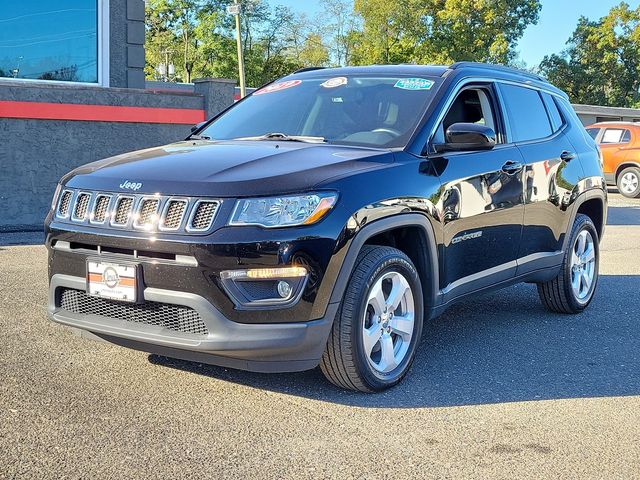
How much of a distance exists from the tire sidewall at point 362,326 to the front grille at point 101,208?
4.29ft

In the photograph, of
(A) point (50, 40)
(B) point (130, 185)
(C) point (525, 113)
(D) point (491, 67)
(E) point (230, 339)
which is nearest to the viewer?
(E) point (230, 339)

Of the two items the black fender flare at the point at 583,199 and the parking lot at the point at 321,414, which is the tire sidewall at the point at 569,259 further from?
the parking lot at the point at 321,414

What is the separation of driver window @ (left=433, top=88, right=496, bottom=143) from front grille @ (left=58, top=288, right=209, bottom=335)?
204cm

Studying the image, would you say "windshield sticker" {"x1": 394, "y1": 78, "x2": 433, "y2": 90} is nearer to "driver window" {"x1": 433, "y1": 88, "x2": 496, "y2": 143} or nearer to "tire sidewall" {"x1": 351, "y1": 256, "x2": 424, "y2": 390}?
"driver window" {"x1": 433, "y1": 88, "x2": 496, "y2": 143}

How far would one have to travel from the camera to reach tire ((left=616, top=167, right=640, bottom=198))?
1852cm

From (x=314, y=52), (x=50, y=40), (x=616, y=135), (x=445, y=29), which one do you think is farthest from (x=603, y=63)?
(x=50, y=40)

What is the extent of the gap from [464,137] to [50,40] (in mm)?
9802

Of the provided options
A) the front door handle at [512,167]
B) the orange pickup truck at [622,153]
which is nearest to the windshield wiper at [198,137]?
the front door handle at [512,167]

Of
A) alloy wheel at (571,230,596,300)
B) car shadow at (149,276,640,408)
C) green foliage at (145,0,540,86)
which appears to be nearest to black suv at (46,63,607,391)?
car shadow at (149,276,640,408)

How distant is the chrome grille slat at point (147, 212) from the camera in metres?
3.61

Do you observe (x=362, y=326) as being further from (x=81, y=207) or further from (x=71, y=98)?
(x=71, y=98)

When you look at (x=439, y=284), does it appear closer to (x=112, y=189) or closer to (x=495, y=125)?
(x=495, y=125)

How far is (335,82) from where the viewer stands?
5223mm

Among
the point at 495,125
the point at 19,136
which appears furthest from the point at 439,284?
the point at 19,136
